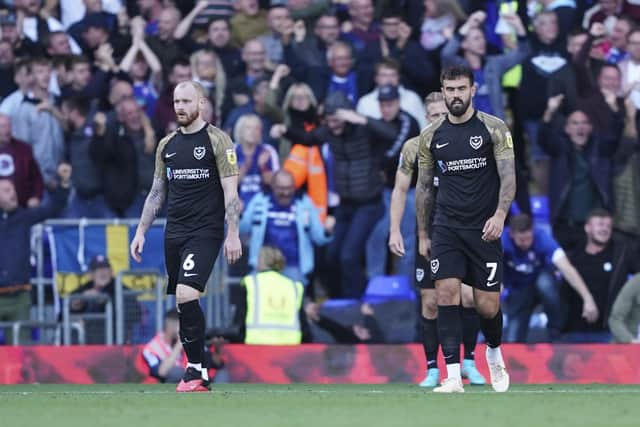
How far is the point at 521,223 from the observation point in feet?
56.7

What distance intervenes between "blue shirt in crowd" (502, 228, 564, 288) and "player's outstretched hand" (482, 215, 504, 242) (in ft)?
17.9

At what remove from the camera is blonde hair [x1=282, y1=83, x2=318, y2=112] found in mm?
18719

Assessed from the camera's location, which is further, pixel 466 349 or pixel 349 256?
pixel 349 256

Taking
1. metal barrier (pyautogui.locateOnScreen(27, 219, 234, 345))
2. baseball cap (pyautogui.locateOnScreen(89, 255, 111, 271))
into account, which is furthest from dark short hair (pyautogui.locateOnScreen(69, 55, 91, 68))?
baseball cap (pyautogui.locateOnScreen(89, 255, 111, 271))

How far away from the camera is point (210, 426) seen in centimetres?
916

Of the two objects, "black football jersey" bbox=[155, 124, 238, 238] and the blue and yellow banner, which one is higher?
"black football jersey" bbox=[155, 124, 238, 238]

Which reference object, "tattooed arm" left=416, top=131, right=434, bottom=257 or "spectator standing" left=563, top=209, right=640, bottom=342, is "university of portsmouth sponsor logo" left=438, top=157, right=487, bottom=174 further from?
"spectator standing" left=563, top=209, right=640, bottom=342

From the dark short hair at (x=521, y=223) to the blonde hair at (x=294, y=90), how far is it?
9.61 ft

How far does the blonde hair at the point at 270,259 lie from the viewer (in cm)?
1618

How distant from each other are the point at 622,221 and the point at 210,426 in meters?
9.99

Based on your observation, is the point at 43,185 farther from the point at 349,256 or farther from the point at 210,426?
the point at 210,426

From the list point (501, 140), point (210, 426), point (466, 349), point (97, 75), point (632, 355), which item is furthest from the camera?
point (97, 75)

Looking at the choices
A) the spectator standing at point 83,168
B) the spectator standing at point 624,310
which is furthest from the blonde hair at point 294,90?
the spectator standing at point 624,310

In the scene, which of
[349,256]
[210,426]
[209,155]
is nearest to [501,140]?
[209,155]
